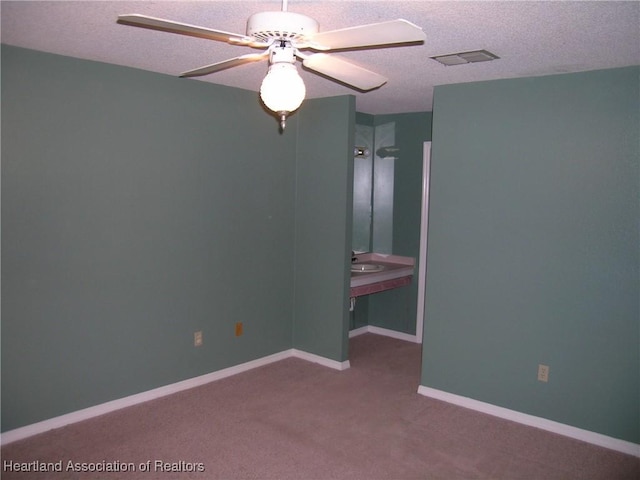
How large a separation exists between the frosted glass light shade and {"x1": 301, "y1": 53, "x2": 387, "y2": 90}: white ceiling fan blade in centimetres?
25

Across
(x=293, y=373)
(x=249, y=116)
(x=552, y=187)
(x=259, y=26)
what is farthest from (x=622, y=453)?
(x=249, y=116)

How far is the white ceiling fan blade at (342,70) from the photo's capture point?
7.27 ft

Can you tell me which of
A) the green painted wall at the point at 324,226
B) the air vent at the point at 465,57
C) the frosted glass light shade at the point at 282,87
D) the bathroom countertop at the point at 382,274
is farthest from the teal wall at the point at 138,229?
the frosted glass light shade at the point at 282,87

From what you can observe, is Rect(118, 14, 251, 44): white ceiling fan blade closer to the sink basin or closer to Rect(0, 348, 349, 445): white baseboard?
Rect(0, 348, 349, 445): white baseboard

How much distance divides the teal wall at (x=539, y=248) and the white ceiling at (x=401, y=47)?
0.90 feet

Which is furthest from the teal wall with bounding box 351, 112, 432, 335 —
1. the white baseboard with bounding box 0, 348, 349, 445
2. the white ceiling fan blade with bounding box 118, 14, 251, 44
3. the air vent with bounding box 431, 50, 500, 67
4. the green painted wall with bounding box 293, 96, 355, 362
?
the white ceiling fan blade with bounding box 118, 14, 251, 44

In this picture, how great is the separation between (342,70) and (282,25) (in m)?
0.64

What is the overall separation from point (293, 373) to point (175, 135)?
223 centimetres

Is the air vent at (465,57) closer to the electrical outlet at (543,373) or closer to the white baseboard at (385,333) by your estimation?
the electrical outlet at (543,373)

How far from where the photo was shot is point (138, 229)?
3617 mm

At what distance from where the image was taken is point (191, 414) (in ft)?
11.7

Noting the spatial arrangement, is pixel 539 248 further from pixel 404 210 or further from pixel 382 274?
pixel 404 210

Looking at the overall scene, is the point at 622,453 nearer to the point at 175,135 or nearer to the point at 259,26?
the point at 259,26

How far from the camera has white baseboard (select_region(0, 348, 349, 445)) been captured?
10.3ft
